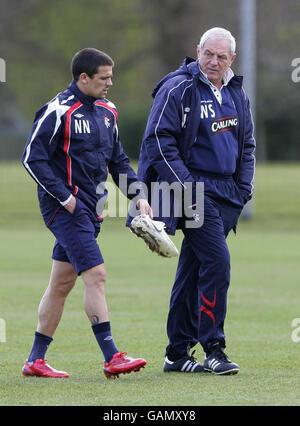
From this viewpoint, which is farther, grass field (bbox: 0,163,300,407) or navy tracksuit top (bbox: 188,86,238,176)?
navy tracksuit top (bbox: 188,86,238,176)

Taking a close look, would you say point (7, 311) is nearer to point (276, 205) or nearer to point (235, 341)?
point (235, 341)

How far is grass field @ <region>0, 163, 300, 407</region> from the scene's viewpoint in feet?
19.8

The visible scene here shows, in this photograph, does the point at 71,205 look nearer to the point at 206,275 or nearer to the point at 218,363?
the point at 206,275

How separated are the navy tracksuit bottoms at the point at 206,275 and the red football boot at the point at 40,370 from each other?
90 centimetres

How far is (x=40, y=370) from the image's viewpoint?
6.75 m

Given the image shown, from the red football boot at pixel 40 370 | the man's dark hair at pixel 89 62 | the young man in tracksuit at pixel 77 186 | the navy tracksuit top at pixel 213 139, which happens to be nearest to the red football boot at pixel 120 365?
the young man in tracksuit at pixel 77 186

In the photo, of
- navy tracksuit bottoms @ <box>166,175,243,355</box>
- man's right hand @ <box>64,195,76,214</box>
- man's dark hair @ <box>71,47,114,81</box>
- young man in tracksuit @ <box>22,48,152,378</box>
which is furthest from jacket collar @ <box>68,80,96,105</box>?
navy tracksuit bottoms @ <box>166,175,243,355</box>

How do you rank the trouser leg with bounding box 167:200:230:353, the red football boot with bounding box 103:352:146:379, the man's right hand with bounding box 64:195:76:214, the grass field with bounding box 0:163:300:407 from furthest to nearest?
the trouser leg with bounding box 167:200:230:353, the man's right hand with bounding box 64:195:76:214, the red football boot with bounding box 103:352:146:379, the grass field with bounding box 0:163:300:407

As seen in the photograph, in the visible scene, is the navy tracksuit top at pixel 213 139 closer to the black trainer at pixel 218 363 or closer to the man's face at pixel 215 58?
the man's face at pixel 215 58

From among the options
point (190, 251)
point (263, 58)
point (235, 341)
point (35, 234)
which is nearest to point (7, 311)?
point (235, 341)

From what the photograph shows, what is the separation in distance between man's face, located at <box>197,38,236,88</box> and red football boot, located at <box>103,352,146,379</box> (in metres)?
2.01

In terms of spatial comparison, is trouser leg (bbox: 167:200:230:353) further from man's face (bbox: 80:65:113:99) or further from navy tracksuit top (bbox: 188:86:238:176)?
man's face (bbox: 80:65:113:99)

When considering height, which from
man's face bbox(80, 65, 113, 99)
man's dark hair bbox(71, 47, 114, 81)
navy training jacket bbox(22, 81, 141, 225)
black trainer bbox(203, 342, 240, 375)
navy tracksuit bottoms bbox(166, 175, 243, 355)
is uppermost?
man's dark hair bbox(71, 47, 114, 81)

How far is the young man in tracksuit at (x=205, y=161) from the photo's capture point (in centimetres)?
689
